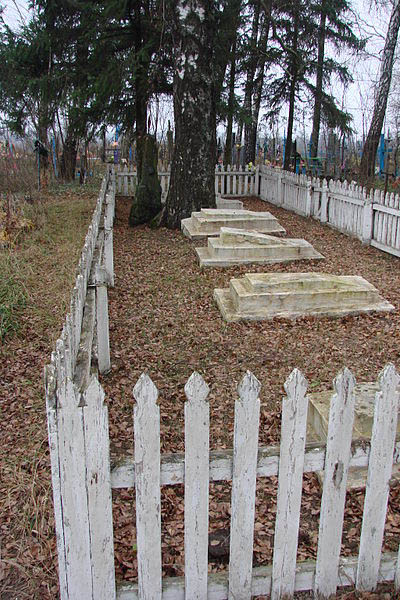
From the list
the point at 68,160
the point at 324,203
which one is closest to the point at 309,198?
the point at 324,203

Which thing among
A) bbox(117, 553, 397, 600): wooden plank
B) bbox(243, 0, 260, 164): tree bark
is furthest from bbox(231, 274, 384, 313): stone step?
bbox(243, 0, 260, 164): tree bark

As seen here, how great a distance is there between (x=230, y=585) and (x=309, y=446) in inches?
28.2

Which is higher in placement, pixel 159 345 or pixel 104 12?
pixel 104 12

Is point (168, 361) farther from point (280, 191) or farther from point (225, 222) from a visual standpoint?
point (280, 191)

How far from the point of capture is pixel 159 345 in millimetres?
5715

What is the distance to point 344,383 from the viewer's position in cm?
220

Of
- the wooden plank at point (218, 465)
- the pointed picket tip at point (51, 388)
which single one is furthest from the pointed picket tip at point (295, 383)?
the pointed picket tip at point (51, 388)

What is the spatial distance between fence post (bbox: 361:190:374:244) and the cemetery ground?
1.39ft

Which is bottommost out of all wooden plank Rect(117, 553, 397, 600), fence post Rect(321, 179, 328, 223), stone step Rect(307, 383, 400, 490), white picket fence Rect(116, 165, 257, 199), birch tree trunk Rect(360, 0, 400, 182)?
wooden plank Rect(117, 553, 397, 600)

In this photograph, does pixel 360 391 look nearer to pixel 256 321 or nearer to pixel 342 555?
pixel 342 555

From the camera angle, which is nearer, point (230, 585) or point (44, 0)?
point (230, 585)

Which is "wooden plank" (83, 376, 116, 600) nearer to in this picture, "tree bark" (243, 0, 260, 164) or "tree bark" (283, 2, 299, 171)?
"tree bark" (243, 0, 260, 164)

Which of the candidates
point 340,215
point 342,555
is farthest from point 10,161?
point 342,555

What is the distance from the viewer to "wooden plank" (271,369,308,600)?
219 centimetres
